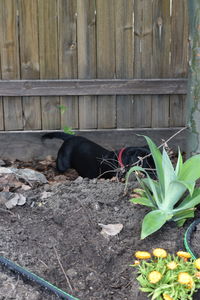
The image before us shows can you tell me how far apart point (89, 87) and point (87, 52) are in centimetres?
41

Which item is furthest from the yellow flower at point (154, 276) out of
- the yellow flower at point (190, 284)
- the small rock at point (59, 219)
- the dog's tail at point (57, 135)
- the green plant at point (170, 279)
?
the dog's tail at point (57, 135)

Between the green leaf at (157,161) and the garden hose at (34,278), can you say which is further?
the green leaf at (157,161)

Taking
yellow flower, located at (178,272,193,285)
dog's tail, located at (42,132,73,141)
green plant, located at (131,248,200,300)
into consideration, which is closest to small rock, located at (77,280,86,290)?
green plant, located at (131,248,200,300)

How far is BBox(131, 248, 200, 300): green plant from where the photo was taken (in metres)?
1.61

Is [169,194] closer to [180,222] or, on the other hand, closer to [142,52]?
[180,222]

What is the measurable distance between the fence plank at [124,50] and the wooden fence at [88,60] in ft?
0.04

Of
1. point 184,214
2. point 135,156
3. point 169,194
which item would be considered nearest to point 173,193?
point 169,194

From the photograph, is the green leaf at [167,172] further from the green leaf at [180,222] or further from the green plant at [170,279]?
the green plant at [170,279]

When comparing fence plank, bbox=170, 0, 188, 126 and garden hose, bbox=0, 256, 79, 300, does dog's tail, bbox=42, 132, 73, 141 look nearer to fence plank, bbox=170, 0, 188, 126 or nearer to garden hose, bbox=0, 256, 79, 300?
fence plank, bbox=170, 0, 188, 126

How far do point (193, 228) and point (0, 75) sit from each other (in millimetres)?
3342

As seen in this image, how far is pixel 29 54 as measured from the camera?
16.0 feet

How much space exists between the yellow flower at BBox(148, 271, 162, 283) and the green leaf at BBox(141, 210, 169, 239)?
441 millimetres

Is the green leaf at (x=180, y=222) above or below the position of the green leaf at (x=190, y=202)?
below

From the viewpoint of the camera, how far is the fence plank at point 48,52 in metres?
4.77
